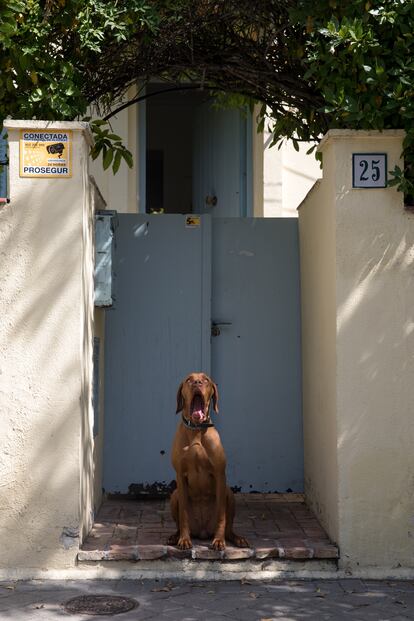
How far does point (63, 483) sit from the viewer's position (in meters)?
6.11

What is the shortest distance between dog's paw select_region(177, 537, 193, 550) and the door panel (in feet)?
6.26

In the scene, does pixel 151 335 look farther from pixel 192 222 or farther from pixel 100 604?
pixel 100 604

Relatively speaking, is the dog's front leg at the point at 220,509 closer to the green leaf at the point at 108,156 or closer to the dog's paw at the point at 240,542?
the dog's paw at the point at 240,542

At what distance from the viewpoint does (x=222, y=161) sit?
36.8ft

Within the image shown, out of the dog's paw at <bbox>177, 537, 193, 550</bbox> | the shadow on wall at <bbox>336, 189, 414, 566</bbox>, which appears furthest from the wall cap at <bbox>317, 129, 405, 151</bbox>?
the dog's paw at <bbox>177, 537, 193, 550</bbox>

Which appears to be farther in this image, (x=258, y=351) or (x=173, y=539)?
(x=258, y=351)

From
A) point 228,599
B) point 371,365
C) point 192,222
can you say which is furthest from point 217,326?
point 228,599

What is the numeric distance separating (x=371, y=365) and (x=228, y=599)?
74.4 inches

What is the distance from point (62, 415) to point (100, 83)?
2.76m

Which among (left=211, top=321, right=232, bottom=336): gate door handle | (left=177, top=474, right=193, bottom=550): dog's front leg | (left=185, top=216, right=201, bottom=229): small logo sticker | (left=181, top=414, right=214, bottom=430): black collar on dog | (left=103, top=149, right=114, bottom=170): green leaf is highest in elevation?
(left=103, top=149, right=114, bottom=170): green leaf

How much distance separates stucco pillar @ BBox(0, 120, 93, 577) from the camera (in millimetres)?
6074

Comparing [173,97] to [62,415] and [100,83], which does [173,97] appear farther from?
[62,415]

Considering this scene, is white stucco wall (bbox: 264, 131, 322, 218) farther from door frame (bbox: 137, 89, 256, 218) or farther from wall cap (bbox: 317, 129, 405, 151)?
wall cap (bbox: 317, 129, 405, 151)

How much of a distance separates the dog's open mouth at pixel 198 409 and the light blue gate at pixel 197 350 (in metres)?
1.77
